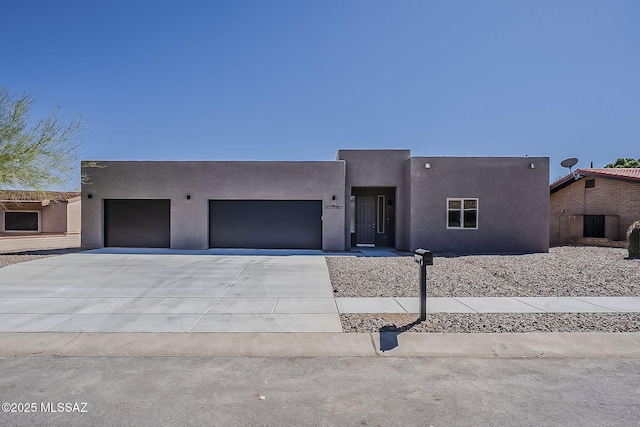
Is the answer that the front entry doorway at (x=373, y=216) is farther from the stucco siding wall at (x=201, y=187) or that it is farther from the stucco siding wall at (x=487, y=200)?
the stucco siding wall at (x=487, y=200)

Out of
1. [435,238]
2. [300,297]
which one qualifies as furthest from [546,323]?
[435,238]

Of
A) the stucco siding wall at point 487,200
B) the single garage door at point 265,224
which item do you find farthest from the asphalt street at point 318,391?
the single garage door at point 265,224

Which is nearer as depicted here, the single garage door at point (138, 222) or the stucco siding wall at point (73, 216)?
the single garage door at point (138, 222)

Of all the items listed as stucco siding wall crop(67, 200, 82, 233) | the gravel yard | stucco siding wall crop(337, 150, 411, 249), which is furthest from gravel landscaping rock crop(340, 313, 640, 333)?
stucco siding wall crop(67, 200, 82, 233)

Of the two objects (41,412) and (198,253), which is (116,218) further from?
(41,412)

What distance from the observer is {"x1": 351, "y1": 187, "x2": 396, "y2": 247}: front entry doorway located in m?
17.2

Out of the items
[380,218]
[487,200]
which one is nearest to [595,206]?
[487,200]

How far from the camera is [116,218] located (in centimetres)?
1585

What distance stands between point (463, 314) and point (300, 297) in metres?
3.13

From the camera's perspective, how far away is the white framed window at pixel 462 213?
15.0m

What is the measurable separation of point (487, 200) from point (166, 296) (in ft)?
43.2

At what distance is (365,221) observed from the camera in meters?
17.4

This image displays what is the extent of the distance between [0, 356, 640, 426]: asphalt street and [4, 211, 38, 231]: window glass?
91.5 ft

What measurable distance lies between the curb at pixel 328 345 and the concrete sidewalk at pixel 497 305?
1184 millimetres
